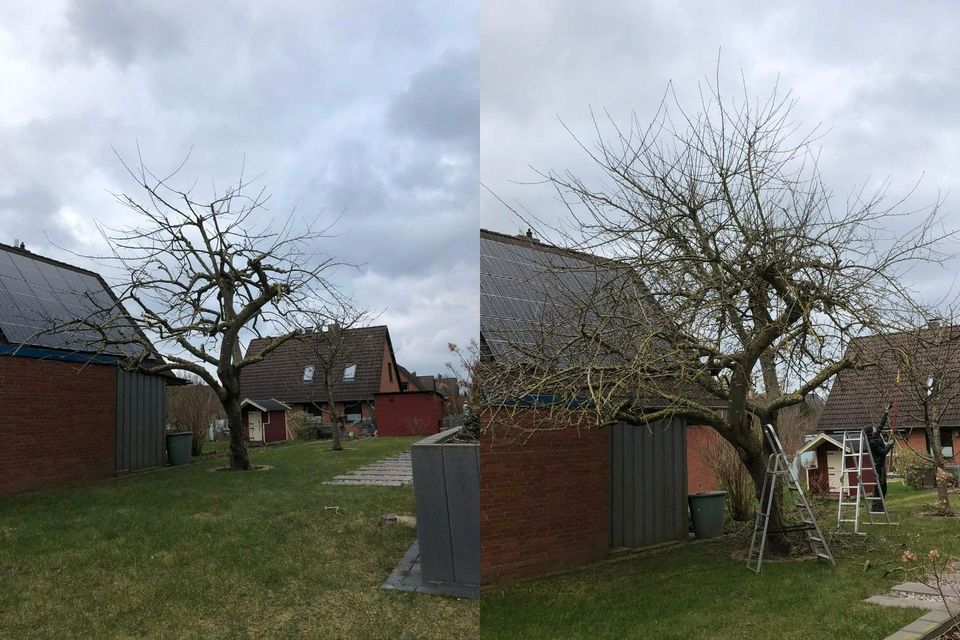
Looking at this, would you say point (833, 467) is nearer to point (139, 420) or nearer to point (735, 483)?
point (735, 483)

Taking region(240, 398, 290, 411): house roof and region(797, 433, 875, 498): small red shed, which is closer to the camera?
region(797, 433, 875, 498): small red shed

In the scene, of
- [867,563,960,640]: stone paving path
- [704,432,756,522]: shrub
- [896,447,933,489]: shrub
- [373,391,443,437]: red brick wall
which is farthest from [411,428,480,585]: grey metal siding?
[373,391,443,437]: red brick wall

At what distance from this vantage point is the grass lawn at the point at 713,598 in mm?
4754

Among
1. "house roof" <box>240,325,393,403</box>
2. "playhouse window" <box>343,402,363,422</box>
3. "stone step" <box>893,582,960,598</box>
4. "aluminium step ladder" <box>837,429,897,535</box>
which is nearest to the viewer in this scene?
"stone step" <box>893,582,960,598</box>

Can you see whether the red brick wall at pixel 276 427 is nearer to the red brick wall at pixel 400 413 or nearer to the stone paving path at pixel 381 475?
the red brick wall at pixel 400 413

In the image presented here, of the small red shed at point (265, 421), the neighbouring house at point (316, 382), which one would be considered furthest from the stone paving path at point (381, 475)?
the small red shed at point (265, 421)

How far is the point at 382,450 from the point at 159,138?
815cm

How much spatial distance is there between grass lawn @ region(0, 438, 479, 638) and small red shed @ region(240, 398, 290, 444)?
1291cm

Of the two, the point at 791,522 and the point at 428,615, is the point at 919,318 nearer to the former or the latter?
the point at 791,522

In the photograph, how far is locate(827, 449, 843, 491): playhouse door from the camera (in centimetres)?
1384

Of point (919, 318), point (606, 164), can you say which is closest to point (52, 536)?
point (606, 164)

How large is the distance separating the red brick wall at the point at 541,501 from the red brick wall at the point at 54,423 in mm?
5399

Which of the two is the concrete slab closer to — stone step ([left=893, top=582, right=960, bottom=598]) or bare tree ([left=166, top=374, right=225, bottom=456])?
stone step ([left=893, top=582, right=960, bottom=598])

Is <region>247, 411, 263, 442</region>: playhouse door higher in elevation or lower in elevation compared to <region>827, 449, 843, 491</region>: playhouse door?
higher
